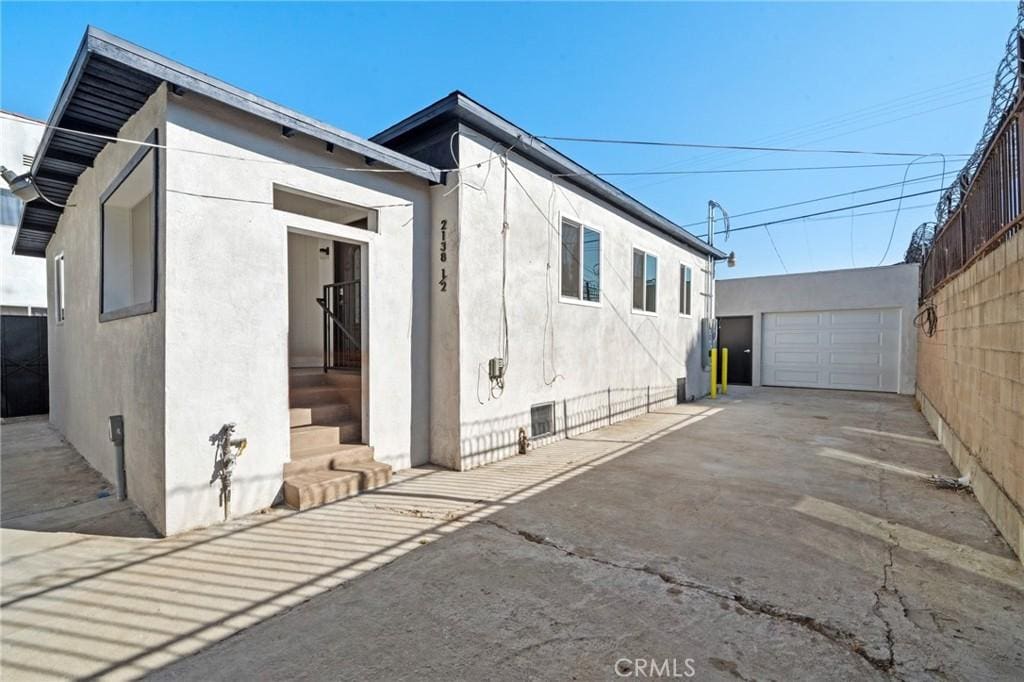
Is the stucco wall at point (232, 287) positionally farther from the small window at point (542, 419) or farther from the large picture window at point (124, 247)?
the small window at point (542, 419)

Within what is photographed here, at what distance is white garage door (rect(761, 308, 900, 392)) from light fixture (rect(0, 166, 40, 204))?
53.1 feet

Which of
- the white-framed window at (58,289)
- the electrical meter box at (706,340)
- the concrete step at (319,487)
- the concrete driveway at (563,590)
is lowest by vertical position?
the concrete driveway at (563,590)

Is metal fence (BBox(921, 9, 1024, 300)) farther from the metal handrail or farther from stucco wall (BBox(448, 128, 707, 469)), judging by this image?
the metal handrail

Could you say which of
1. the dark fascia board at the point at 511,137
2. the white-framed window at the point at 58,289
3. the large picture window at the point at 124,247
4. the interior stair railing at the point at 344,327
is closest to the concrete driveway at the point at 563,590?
the interior stair railing at the point at 344,327

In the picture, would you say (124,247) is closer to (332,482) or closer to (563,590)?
(332,482)

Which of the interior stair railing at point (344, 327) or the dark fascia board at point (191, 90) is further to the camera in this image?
the interior stair railing at point (344, 327)

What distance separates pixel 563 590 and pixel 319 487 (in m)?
2.40

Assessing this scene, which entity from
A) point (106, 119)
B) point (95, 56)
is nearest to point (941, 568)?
point (95, 56)

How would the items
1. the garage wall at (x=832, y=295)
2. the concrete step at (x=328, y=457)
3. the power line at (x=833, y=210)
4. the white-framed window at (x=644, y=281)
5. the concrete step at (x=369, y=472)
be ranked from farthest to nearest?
1. the garage wall at (x=832, y=295)
2. the power line at (x=833, y=210)
3. the white-framed window at (x=644, y=281)
4. the concrete step at (x=369, y=472)
5. the concrete step at (x=328, y=457)

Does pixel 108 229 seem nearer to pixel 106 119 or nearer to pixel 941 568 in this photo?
pixel 106 119

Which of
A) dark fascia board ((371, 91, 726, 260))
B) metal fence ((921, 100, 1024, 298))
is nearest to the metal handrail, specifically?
dark fascia board ((371, 91, 726, 260))

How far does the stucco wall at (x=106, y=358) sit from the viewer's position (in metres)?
3.36

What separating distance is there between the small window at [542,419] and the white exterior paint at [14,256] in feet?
56.1

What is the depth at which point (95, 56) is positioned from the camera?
9.73 feet
